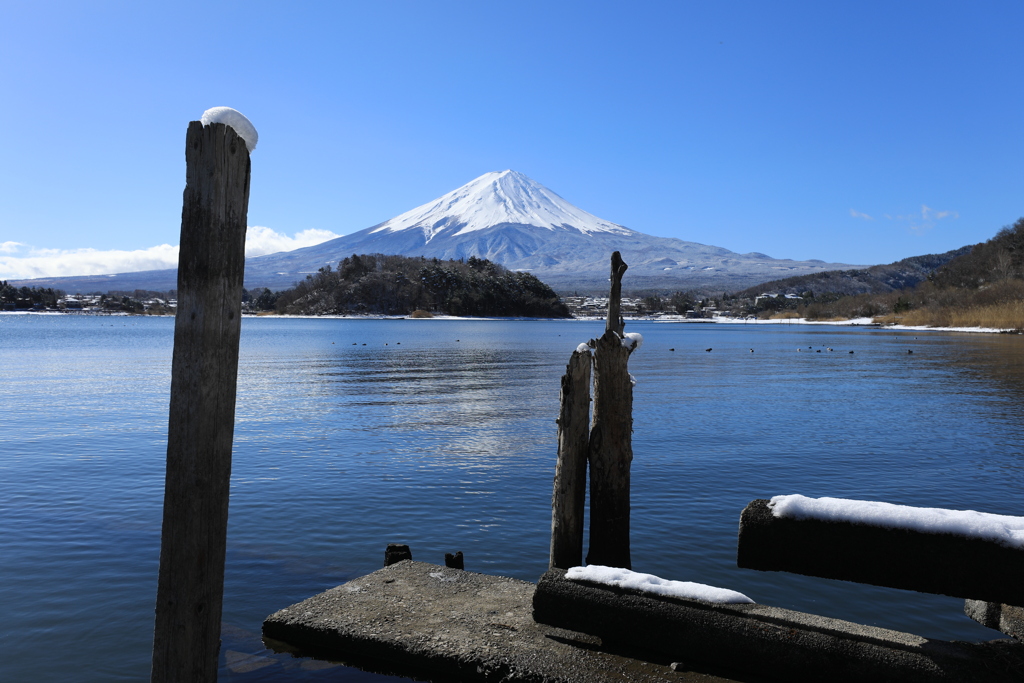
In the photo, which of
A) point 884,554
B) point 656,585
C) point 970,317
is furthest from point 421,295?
point 884,554

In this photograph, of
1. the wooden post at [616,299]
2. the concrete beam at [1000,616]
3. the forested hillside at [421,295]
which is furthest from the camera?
the forested hillside at [421,295]

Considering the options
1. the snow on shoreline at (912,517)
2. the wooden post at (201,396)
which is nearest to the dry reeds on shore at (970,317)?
the snow on shoreline at (912,517)

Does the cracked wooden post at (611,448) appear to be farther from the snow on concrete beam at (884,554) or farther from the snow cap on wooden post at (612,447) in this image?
the snow on concrete beam at (884,554)

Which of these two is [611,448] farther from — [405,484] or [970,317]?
[970,317]

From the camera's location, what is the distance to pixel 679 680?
4.94m

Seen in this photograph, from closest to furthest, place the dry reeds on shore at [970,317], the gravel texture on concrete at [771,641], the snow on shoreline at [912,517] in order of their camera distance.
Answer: the snow on shoreline at [912,517], the gravel texture on concrete at [771,641], the dry reeds on shore at [970,317]

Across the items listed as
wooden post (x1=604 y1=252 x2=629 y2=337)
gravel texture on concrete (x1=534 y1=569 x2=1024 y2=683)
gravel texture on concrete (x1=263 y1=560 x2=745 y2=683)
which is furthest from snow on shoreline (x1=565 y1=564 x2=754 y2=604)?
wooden post (x1=604 y1=252 x2=629 y2=337)

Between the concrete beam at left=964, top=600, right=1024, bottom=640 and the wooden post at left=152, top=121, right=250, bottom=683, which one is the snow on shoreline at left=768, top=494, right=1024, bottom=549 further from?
the wooden post at left=152, top=121, right=250, bottom=683

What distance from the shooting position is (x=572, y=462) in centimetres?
727

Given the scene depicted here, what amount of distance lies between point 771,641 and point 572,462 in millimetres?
2719

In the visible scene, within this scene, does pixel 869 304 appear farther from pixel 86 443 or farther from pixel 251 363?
pixel 86 443

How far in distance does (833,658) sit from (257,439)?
1508cm

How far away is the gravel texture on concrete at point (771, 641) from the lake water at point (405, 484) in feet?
6.30

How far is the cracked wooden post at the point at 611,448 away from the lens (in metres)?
7.18
